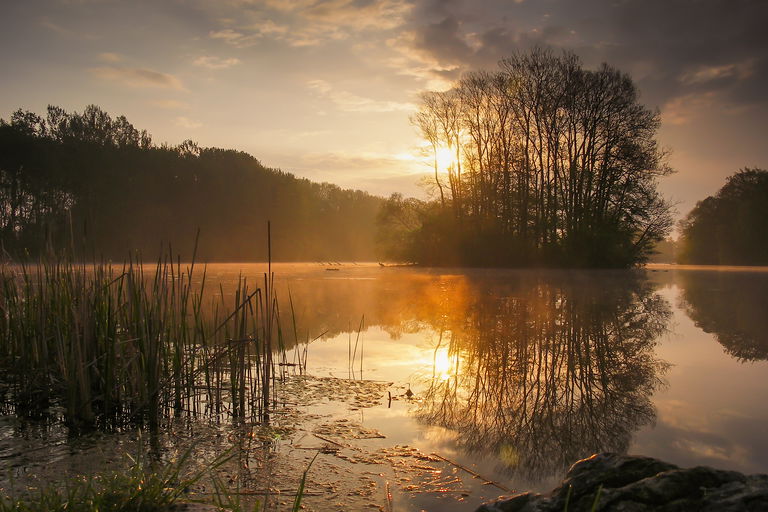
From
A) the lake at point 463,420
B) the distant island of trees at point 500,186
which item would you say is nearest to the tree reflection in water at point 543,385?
the lake at point 463,420

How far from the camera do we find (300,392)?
4691 mm

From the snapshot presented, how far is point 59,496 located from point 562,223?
28.2 meters

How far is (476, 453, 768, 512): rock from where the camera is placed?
1.65 meters

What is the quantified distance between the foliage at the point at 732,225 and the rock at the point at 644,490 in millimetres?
61398

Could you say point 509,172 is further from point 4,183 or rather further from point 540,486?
point 4,183

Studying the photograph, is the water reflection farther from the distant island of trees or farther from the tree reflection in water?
the distant island of trees

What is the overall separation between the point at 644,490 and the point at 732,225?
212 ft

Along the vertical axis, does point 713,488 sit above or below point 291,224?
below

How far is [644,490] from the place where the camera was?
1781 millimetres

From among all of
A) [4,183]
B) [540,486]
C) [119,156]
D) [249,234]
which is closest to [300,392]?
[540,486]

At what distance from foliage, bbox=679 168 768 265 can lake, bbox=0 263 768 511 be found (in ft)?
178

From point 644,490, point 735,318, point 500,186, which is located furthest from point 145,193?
point 644,490

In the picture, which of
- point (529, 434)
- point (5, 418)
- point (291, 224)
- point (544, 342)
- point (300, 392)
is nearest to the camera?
point (529, 434)

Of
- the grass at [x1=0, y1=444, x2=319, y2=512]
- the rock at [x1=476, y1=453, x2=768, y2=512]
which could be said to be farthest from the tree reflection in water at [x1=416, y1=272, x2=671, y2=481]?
the grass at [x1=0, y1=444, x2=319, y2=512]
